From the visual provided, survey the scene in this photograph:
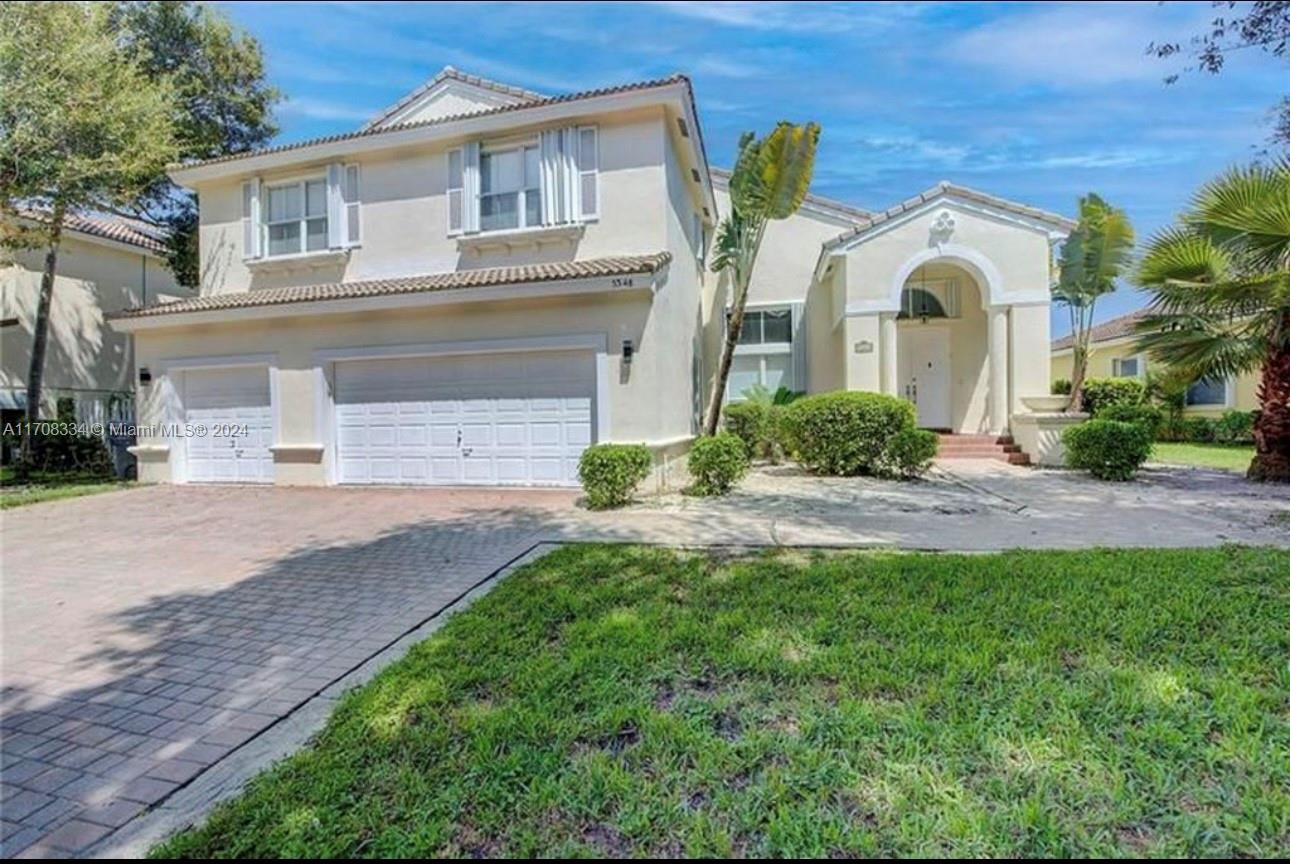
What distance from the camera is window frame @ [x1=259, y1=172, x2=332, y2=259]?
48.7 ft

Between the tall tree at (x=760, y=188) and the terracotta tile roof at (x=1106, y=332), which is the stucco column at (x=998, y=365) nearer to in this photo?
the tall tree at (x=760, y=188)

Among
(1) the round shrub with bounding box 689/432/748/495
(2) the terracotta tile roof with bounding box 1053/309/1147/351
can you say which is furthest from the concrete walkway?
(2) the terracotta tile roof with bounding box 1053/309/1147/351

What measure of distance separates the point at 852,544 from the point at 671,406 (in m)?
6.44

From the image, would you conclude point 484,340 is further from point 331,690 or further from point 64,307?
point 64,307

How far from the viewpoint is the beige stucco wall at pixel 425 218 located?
13016mm

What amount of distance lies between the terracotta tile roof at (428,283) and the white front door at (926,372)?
10426 millimetres

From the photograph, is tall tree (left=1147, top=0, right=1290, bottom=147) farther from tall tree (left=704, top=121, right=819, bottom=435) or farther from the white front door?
the white front door

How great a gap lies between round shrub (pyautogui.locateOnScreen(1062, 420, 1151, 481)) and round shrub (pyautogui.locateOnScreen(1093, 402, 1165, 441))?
1.05 metres

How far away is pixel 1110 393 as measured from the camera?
1845 centimetres

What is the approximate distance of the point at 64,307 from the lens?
19328mm

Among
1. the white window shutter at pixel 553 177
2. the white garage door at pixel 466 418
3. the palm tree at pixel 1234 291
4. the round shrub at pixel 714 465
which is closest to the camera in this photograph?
the palm tree at pixel 1234 291

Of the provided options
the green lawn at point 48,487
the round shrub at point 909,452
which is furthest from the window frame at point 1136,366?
the green lawn at point 48,487

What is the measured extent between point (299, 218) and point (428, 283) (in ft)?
16.0

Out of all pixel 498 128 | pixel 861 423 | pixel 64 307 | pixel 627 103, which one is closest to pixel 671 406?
pixel 861 423
